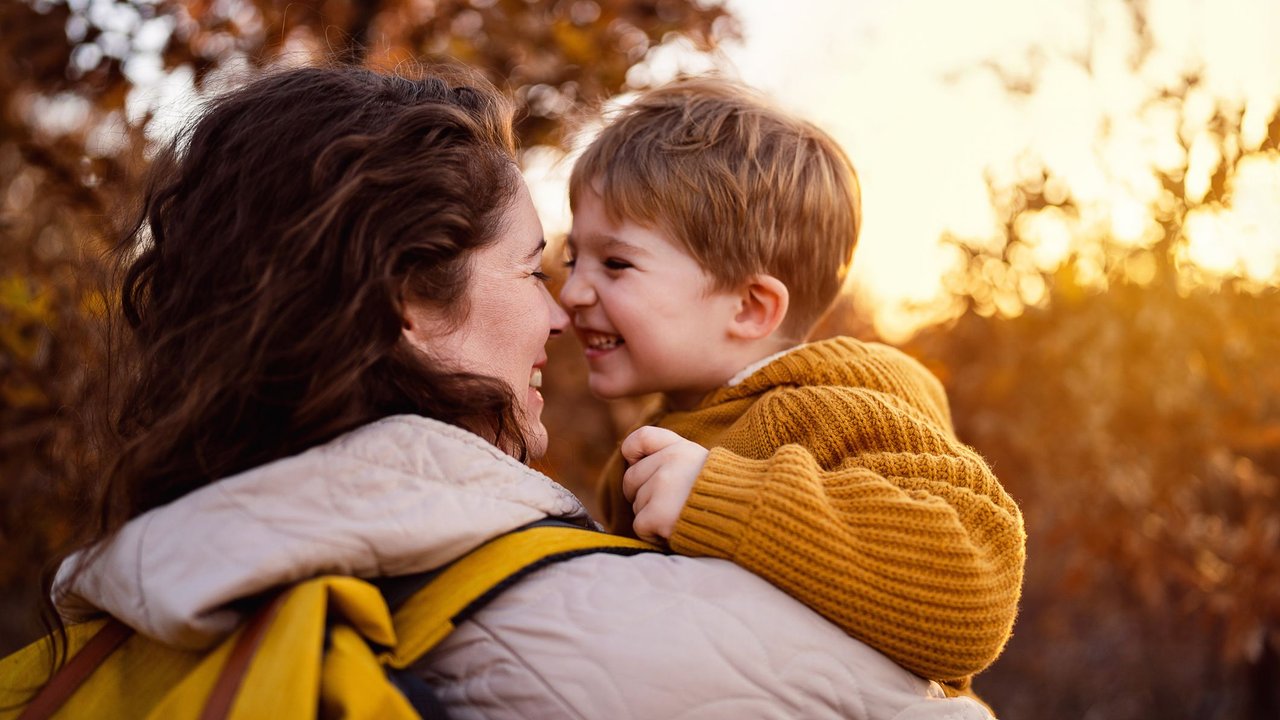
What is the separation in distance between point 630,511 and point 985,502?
0.92 meters

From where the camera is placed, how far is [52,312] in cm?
284

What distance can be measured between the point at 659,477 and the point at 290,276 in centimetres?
70

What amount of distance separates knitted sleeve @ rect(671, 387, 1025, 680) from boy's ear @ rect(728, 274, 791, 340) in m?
0.71

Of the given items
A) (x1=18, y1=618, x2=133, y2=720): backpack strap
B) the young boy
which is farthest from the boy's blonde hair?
(x1=18, y1=618, x2=133, y2=720): backpack strap

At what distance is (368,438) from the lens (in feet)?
4.82

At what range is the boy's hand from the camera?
1.72m

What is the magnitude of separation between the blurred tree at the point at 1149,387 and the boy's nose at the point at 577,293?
5.66 ft

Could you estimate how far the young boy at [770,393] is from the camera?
1564 millimetres

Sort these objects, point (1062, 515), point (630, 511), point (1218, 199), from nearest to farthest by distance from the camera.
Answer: point (630, 511) < point (1218, 199) < point (1062, 515)

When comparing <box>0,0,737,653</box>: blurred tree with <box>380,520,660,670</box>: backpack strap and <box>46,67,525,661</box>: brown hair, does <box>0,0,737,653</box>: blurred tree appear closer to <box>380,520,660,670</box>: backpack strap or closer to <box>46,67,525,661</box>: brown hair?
<box>46,67,525,661</box>: brown hair

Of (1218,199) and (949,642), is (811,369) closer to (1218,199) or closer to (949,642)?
(949,642)

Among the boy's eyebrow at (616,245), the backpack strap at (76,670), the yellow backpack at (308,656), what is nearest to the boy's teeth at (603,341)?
the boy's eyebrow at (616,245)

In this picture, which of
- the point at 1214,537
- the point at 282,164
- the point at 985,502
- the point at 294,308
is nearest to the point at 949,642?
the point at 985,502

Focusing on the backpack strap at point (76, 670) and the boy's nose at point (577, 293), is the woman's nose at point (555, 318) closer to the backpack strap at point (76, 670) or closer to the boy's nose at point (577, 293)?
the boy's nose at point (577, 293)
